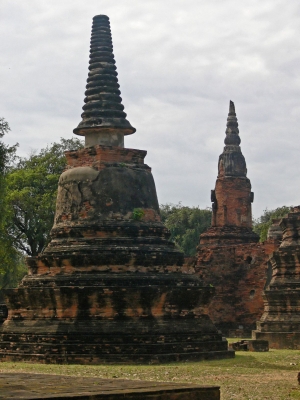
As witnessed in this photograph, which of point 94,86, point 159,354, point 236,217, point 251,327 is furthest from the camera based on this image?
point 236,217

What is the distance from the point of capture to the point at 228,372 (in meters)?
16.1

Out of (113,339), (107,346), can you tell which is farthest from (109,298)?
(107,346)

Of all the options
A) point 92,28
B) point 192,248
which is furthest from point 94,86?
point 192,248

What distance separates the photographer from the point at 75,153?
2181 centimetres

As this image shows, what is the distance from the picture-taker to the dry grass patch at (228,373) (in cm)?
1306

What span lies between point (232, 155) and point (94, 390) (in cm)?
2811

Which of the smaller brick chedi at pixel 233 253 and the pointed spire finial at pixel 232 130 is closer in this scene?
the smaller brick chedi at pixel 233 253

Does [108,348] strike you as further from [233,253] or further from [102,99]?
[233,253]

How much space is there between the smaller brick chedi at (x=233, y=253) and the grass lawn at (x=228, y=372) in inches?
510

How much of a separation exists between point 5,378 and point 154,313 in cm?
1001

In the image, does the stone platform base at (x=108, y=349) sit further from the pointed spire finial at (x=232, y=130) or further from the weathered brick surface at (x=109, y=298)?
the pointed spire finial at (x=232, y=130)

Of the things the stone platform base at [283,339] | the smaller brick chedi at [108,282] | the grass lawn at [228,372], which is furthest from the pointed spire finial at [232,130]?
the grass lawn at [228,372]

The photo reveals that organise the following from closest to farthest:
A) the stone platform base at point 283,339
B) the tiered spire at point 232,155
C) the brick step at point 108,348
Result: the brick step at point 108,348 < the stone platform base at point 283,339 < the tiered spire at point 232,155

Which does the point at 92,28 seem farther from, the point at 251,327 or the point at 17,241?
the point at 17,241
